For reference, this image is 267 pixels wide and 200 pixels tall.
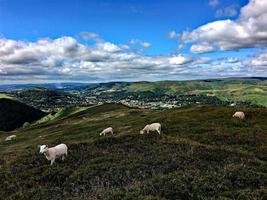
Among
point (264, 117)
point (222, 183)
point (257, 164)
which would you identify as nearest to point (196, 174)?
point (222, 183)

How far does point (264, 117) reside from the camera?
45.3m

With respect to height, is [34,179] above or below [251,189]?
below

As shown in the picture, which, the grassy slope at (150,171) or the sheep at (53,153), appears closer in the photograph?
the grassy slope at (150,171)

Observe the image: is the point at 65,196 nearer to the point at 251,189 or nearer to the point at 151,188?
the point at 151,188

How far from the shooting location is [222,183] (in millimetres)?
15758

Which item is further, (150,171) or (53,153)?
(53,153)

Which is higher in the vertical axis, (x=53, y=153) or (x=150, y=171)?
(x=150, y=171)

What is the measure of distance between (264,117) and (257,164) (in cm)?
2695

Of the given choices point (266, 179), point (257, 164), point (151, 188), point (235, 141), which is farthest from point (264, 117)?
point (151, 188)

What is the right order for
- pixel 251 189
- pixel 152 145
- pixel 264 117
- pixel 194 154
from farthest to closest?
pixel 264 117, pixel 152 145, pixel 194 154, pixel 251 189

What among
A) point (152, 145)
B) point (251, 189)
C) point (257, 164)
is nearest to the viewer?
point (251, 189)

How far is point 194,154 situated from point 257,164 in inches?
187

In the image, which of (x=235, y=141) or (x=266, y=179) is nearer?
(x=266, y=179)

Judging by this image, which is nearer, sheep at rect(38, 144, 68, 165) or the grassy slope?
the grassy slope
